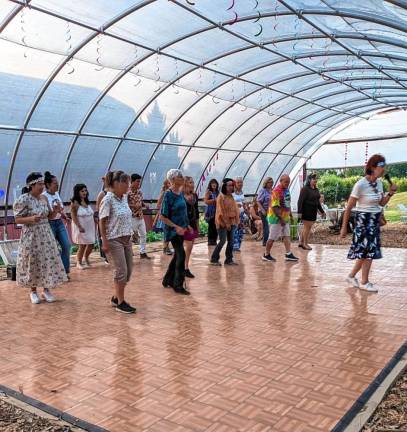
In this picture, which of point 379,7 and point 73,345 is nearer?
point 73,345

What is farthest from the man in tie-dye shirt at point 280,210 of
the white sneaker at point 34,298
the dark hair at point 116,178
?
the white sneaker at point 34,298

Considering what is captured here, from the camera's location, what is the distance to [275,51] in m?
9.27

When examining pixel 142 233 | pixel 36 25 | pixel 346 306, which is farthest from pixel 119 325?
pixel 36 25

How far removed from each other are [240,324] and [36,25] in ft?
17.7

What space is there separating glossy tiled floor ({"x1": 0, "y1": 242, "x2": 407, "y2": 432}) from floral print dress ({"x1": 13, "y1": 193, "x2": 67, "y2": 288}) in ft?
1.21

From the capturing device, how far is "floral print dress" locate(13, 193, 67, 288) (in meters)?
5.20

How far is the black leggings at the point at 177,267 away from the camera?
5.68 meters

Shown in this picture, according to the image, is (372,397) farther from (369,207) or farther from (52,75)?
(52,75)

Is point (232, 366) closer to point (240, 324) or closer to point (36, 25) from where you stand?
point (240, 324)

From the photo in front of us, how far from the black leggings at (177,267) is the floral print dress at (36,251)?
1.44 m

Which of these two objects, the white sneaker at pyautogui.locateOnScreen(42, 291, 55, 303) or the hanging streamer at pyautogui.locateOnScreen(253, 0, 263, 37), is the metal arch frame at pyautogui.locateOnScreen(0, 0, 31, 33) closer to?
the hanging streamer at pyautogui.locateOnScreen(253, 0, 263, 37)

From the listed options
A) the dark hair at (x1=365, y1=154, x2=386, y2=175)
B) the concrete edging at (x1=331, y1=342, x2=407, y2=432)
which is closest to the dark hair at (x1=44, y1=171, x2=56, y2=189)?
the dark hair at (x1=365, y1=154, x2=386, y2=175)

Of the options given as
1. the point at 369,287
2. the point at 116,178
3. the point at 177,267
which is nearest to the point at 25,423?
the point at 116,178

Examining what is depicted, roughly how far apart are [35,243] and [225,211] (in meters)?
3.36
